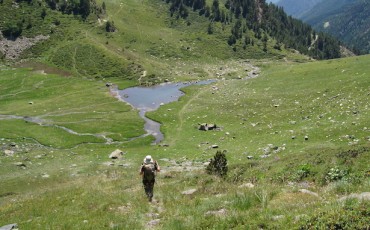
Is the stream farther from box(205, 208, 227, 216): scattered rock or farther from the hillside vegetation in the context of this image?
box(205, 208, 227, 216): scattered rock

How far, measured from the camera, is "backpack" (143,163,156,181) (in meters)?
21.2

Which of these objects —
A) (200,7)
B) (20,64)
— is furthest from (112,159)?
(200,7)

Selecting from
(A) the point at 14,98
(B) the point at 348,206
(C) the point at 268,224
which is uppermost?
(B) the point at 348,206

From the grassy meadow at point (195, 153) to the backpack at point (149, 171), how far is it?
1220 millimetres

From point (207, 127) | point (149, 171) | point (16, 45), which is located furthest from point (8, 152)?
point (16, 45)

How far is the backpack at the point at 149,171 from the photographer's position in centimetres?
2117

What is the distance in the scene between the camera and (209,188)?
21.3 meters

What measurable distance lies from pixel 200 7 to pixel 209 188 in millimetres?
169463

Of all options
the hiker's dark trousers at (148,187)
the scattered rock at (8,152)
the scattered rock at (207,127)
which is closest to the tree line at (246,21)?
the scattered rock at (207,127)

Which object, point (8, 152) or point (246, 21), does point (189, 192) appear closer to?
point (8, 152)

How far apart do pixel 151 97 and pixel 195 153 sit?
44.4 meters

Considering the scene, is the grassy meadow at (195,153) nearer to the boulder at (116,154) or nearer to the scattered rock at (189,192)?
the scattered rock at (189,192)

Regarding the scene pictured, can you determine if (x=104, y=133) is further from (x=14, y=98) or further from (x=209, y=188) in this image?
(x=209, y=188)

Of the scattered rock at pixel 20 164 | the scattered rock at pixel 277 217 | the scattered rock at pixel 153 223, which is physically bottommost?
the scattered rock at pixel 20 164
